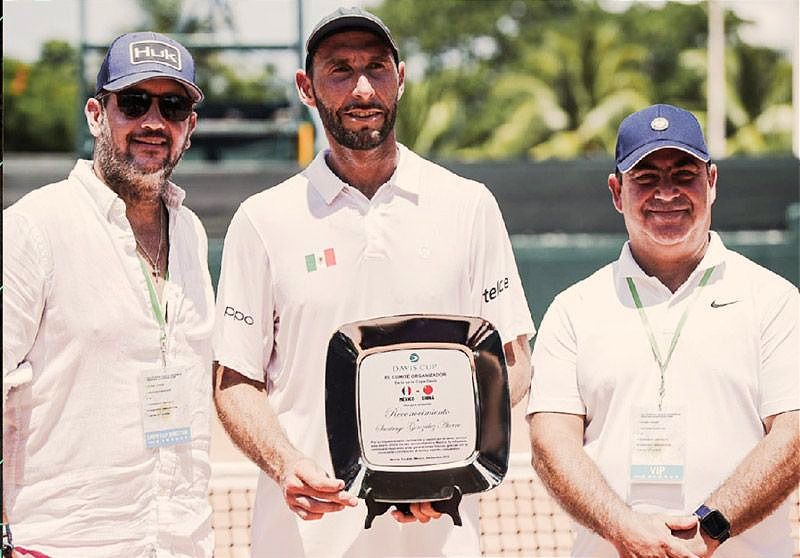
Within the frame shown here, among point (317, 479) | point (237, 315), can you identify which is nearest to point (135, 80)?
point (237, 315)

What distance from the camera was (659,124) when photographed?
324cm

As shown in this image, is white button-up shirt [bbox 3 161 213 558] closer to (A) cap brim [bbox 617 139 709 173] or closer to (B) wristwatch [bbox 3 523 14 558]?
(B) wristwatch [bbox 3 523 14 558]

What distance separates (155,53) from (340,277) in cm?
80

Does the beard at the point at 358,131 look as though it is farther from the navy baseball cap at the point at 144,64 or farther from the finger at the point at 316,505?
the finger at the point at 316,505

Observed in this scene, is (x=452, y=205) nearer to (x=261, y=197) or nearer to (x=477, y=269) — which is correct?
(x=477, y=269)

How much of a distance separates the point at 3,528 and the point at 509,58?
1544 inches

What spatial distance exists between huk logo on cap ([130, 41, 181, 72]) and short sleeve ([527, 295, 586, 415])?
121 cm

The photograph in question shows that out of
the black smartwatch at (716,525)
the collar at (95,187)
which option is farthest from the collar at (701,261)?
the collar at (95,187)

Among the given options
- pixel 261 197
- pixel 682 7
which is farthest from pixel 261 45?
pixel 682 7

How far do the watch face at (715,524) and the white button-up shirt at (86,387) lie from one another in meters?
1.29

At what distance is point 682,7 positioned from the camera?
38250 millimetres

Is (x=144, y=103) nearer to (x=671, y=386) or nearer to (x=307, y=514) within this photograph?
(x=307, y=514)

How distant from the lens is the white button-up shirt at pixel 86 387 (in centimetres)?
301

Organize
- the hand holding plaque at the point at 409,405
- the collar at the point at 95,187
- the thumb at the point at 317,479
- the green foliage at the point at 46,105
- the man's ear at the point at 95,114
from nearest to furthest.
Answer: the thumb at the point at 317,479, the hand holding plaque at the point at 409,405, the collar at the point at 95,187, the man's ear at the point at 95,114, the green foliage at the point at 46,105
